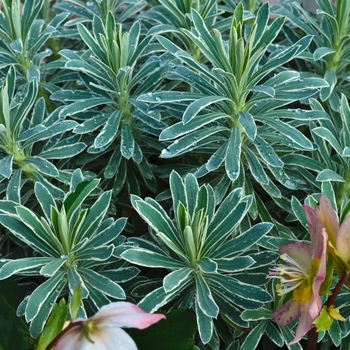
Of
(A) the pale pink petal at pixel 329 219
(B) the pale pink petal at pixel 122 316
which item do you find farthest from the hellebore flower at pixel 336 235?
(B) the pale pink petal at pixel 122 316

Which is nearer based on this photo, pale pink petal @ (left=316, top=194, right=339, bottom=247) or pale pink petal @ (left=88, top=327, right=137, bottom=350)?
pale pink petal @ (left=88, top=327, right=137, bottom=350)

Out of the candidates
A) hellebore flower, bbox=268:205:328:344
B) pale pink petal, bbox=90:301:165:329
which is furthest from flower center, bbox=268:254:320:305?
pale pink petal, bbox=90:301:165:329

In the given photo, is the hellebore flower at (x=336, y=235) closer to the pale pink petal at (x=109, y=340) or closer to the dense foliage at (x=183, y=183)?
the dense foliage at (x=183, y=183)

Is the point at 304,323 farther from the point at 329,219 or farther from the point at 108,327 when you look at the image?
the point at 108,327

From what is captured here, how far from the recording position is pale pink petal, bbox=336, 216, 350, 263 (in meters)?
0.71

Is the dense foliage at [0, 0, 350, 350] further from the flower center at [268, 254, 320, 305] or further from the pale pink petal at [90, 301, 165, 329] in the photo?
the pale pink petal at [90, 301, 165, 329]

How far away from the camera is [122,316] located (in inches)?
24.0

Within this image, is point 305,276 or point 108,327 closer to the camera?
point 108,327

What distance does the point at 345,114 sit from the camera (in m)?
1.05

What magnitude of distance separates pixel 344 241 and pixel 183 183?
0.34 metres

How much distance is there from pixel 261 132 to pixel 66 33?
0.64m

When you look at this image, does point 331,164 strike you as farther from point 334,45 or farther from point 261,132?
point 334,45

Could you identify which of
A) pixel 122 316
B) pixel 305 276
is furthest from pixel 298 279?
pixel 122 316

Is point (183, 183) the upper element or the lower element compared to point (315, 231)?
lower
